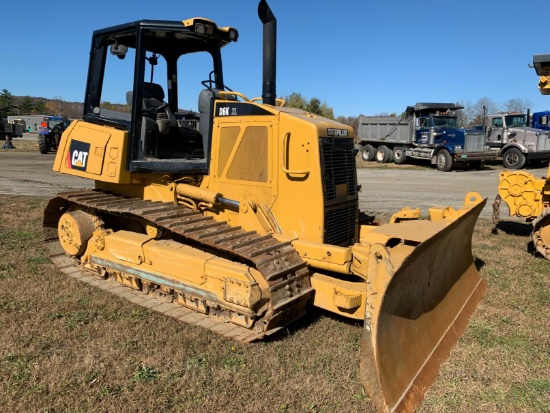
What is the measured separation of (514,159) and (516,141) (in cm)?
87

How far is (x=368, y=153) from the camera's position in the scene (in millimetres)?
27375

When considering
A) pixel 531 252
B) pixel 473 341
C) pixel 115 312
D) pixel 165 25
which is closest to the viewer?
pixel 473 341

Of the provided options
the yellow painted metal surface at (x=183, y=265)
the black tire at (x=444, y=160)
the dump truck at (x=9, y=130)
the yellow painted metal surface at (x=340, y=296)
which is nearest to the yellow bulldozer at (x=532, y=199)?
the yellow painted metal surface at (x=340, y=296)

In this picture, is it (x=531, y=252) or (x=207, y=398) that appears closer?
(x=207, y=398)

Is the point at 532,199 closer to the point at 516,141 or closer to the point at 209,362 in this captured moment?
the point at 209,362

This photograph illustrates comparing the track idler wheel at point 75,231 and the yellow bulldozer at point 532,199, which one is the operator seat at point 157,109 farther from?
the yellow bulldozer at point 532,199

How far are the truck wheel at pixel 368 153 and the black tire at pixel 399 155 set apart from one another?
1.64 meters

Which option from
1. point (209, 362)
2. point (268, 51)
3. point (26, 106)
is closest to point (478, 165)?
point (268, 51)

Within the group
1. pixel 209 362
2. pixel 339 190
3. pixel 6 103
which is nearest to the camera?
pixel 209 362

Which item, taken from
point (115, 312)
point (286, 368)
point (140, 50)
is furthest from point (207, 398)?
point (140, 50)

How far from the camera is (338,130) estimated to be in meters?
5.04

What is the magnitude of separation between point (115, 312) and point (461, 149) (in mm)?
20706

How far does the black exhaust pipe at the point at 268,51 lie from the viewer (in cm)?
509

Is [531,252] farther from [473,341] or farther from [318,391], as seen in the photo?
[318,391]
